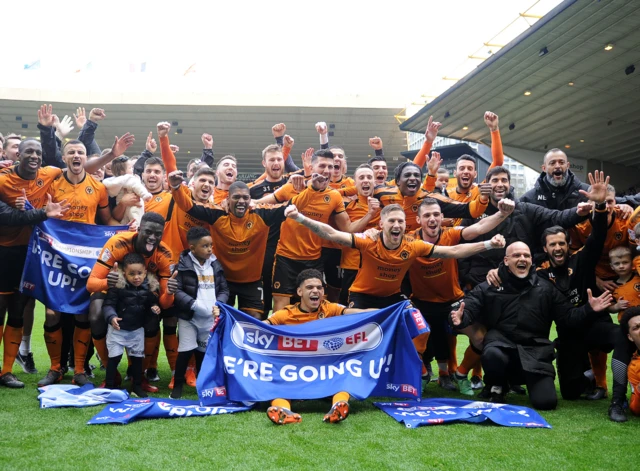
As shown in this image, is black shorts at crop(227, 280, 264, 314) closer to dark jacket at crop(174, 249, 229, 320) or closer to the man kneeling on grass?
dark jacket at crop(174, 249, 229, 320)

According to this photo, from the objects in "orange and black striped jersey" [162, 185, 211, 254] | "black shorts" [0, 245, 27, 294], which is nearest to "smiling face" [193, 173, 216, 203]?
"orange and black striped jersey" [162, 185, 211, 254]

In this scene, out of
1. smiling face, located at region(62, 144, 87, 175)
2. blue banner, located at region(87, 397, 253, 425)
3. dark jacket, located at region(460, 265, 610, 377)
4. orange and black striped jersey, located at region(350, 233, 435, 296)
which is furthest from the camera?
smiling face, located at region(62, 144, 87, 175)

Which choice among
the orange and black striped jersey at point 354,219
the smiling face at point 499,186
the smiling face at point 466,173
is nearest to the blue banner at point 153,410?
the orange and black striped jersey at point 354,219

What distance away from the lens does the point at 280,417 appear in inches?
194

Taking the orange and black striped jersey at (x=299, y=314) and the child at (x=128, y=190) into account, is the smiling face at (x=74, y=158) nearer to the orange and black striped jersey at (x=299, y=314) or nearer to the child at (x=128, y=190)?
the child at (x=128, y=190)

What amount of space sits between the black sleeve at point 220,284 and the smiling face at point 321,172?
1.45 meters

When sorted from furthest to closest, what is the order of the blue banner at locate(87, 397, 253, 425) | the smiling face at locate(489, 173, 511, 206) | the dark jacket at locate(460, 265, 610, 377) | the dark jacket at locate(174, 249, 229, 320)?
the smiling face at locate(489, 173, 511, 206) → the dark jacket at locate(174, 249, 229, 320) → the dark jacket at locate(460, 265, 610, 377) → the blue banner at locate(87, 397, 253, 425)

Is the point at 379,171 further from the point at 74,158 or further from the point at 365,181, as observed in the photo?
the point at 74,158

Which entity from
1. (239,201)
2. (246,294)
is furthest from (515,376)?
(239,201)

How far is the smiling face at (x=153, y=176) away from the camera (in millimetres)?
7363

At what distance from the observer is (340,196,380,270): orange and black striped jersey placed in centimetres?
726

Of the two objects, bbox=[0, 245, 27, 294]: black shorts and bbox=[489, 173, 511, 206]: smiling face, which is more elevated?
bbox=[489, 173, 511, 206]: smiling face

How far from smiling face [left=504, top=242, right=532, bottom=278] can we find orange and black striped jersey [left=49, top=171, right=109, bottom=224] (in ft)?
15.0

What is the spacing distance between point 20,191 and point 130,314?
1.90 m
